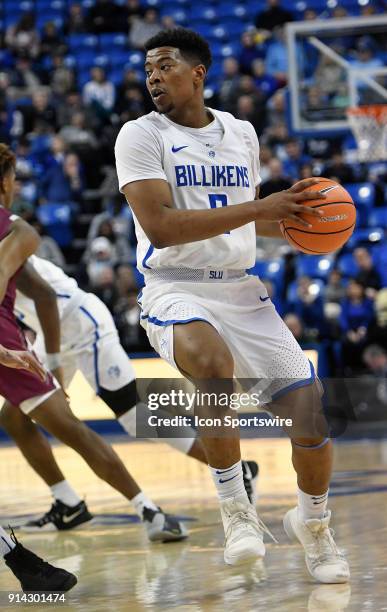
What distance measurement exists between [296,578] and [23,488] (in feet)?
14.2

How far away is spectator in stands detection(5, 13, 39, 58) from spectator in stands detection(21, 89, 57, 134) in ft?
4.52

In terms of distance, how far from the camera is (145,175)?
190 inches

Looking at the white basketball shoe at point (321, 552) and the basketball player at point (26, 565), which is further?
the white basketball shoe at point (321, 552)

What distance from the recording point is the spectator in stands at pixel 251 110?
1698 centimetres

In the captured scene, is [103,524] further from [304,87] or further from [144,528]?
[304,87]

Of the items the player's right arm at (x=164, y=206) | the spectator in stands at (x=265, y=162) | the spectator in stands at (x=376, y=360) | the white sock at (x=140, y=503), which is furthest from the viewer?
the spectator in stands at (x=265, y=162)

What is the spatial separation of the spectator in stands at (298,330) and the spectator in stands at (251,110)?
469 centimetres

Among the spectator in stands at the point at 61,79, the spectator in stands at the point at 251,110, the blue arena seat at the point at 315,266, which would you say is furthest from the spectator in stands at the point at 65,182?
the blue arena seat at the point at 315,266

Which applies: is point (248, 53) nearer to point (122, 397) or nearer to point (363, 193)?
point (363, 193)

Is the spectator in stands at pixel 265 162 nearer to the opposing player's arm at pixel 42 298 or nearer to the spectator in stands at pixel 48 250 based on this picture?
the spectator in stands at pixel 48 250

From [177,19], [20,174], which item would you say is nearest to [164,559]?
[20,174]

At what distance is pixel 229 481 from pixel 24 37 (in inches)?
652

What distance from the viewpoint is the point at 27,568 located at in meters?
4.61

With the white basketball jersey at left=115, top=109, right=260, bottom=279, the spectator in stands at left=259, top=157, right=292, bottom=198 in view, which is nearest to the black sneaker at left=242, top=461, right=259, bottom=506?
the white basketball jersey at left=115, top=109, right=260, bottom=279
